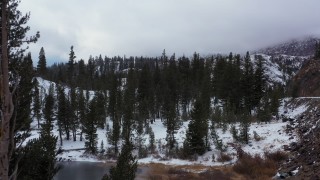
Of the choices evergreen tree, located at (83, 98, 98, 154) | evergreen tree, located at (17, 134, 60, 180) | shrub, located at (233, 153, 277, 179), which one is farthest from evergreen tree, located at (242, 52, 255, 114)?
evergreen tree, located at (17, 134, 60, 180)

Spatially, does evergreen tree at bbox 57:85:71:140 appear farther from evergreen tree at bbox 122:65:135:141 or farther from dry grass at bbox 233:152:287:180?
dry grass at bbox 233:152:287:180

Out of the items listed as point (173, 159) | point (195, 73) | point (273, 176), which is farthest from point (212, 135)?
point (195, 73)

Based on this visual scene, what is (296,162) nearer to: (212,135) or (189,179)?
(189,179)

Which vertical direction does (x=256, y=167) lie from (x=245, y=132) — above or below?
below

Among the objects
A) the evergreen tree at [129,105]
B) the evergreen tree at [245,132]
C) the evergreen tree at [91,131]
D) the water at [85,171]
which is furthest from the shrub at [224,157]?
the evergreen tree at [91,131]

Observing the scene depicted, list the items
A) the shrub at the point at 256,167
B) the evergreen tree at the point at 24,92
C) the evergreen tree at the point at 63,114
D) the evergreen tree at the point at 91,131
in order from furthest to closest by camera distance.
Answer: the evergreen tree at the point at 63,114
the evergreen tree at the point at 91,131
the shrub at the point at 256,167
the evergreen tree at the point at 24,92

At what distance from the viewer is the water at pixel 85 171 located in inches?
1869

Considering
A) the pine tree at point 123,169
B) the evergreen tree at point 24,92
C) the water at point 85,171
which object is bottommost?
the water at point 85,171

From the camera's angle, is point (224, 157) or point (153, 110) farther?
point (153, 110)

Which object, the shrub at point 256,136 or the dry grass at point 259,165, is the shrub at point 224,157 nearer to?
the dry grass at point 259,165

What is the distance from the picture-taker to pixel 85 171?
5353cm

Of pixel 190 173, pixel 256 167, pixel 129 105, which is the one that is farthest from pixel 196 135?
pixel 129 105

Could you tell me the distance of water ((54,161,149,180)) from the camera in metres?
47.5

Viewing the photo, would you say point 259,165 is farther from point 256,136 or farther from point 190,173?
point 256,136
